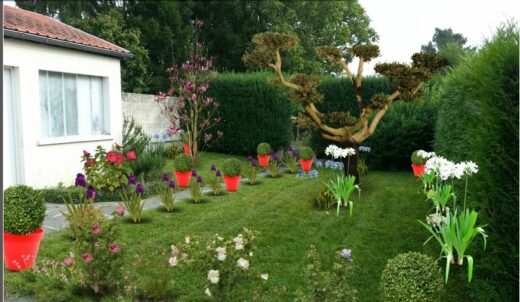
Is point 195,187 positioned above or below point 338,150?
below

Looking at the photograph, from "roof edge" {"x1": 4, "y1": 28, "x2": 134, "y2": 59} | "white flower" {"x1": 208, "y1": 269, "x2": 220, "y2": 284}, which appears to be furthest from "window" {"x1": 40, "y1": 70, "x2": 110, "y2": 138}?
"white flower" {"x1": 208, "y1": 269, "x2": 220, "y2": 284}

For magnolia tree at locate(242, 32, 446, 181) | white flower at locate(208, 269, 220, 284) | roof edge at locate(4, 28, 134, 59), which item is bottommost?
white flower at locate(208, 269, 220, 284)

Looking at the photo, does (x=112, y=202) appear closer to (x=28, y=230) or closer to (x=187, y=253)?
(x=28, y=230)

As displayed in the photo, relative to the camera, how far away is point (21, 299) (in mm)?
4371

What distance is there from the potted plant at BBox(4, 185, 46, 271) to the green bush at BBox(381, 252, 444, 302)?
379cm

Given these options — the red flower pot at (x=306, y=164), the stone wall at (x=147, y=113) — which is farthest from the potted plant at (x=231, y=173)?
the stone wall at (x=147, y=113)

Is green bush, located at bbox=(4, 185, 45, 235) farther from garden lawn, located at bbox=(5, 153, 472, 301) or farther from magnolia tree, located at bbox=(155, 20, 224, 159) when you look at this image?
magnolia tree, located at bbox=(155, 20, 224, 159)

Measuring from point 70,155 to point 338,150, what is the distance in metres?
6.30

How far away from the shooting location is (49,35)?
9.92m

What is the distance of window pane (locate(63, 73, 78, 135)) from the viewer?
10.8m

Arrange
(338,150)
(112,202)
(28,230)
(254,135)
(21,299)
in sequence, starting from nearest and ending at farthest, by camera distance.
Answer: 1. (21,299)
2. (28,230)
3. (338,150)
4. (112,202)
5. (254,135)

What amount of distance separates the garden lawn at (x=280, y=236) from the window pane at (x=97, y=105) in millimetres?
4212

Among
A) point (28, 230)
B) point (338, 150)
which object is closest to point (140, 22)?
point (338, 150)

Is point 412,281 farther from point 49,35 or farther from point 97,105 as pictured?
point 97,105
